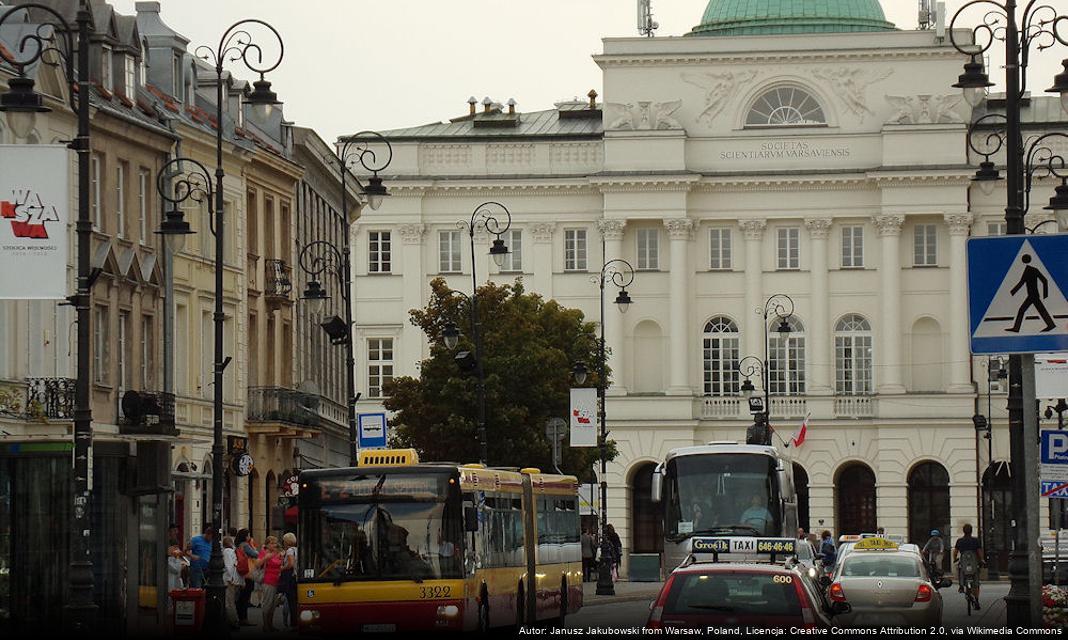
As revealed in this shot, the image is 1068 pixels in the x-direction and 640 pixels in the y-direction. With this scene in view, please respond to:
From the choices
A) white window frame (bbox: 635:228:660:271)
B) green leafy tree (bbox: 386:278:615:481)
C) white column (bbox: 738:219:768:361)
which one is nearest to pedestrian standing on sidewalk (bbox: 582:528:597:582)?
green leafy tree (bbox: 386:278:615:481)

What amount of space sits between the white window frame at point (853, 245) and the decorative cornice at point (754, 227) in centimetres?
334

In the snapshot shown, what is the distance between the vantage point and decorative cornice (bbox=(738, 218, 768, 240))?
3841 inches

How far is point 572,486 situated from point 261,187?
61.2ft

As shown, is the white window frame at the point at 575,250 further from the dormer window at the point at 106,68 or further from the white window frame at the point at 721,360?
the dormer window at the point at 106,68

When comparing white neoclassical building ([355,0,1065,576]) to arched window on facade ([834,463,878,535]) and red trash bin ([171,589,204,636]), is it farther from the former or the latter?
red trash bin ([171,589,204,636])

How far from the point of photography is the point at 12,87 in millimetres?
25562

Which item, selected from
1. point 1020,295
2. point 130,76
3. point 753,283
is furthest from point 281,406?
point 753,283

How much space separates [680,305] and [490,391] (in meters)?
36.6

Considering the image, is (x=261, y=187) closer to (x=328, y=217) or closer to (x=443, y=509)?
(x=328, y=217)

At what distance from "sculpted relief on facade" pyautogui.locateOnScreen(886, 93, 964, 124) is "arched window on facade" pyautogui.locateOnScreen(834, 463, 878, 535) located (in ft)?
46.4

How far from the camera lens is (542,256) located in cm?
9838

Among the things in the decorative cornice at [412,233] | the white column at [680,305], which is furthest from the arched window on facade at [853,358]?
the decorative cornice at [412,233]

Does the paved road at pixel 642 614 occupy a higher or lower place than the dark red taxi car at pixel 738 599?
lower

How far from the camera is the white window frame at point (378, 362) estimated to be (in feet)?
321
